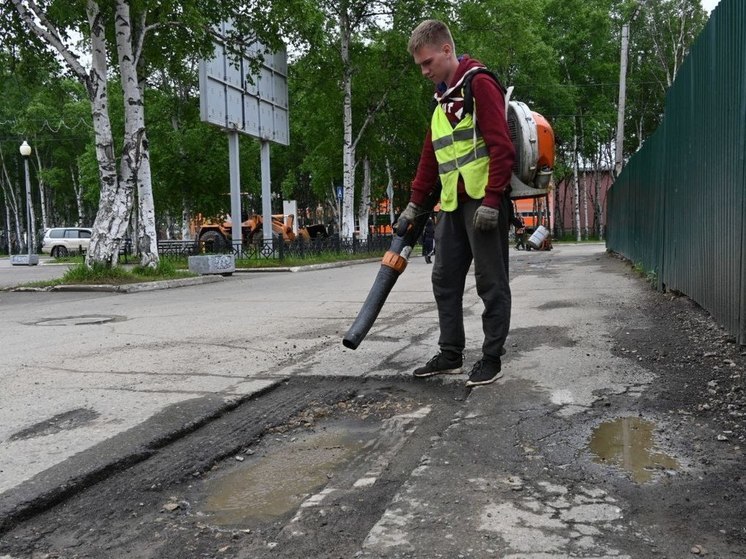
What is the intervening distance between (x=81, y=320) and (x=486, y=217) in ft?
19.5

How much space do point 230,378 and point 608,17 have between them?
45.0 metres

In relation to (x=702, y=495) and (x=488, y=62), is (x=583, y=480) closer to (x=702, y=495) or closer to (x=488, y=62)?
(x=702, y=495)

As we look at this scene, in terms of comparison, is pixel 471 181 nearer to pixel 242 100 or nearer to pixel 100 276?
pixel 100 276

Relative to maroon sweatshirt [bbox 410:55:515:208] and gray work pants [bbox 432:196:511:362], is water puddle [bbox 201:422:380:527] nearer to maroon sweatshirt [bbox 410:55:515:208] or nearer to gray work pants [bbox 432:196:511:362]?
gray work pants [bbox 432:196:511:362]

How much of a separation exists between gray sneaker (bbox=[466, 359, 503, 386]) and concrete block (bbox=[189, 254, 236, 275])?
42.2 feet

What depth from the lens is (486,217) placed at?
12.4ft

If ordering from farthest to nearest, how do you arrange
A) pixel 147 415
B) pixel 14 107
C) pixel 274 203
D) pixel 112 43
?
pixel 274 203 → pixel 14 107 → pixel 112 43 → pixel 147 415

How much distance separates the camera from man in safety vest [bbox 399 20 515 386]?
384 cm

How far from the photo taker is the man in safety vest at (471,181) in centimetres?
384

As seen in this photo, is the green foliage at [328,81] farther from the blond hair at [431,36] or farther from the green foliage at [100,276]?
the blond hair at [431,36]

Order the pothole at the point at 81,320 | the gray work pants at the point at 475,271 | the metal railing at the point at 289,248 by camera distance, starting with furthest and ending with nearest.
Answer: the metal railing at the point at 289,248, the pothole at the point at 81,320, the gray work pants at the point at 475,271

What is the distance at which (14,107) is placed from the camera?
158ft

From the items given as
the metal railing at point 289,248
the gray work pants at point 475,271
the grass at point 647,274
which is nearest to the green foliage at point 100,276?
the metal railing at point 289,248

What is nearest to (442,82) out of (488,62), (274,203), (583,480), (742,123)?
(742,123)
